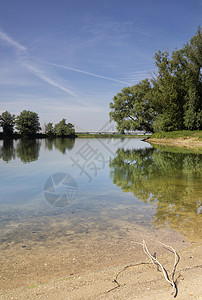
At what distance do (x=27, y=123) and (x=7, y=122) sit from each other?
9.37 meters

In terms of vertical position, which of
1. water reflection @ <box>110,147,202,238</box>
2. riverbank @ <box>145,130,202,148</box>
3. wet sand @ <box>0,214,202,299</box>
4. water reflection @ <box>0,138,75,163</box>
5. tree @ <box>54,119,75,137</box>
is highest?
tree @ <box>54,119,75,137</box>

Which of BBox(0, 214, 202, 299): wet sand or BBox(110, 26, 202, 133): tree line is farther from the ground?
BBox(110, 26, 202, 133): tree line

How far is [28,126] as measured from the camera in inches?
4552

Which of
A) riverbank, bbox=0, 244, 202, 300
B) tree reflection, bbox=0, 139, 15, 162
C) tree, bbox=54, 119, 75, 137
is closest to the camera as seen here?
riverbank, bbox=0, 244, 202, 300

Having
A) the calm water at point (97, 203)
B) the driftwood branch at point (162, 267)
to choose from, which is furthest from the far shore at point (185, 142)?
the driftwood branch at point (162, 267)

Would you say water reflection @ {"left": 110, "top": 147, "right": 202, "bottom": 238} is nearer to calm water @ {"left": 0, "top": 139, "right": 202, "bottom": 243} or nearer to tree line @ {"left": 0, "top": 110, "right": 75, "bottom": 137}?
calm water @ {"left": 0, "top": 139, "right": 202, "bottom": 243}

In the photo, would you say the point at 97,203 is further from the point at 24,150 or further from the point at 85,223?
the point at 24,150

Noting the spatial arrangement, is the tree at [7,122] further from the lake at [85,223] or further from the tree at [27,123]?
the lake at [85,223]

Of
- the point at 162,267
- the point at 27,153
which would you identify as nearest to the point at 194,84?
the point at 27,153

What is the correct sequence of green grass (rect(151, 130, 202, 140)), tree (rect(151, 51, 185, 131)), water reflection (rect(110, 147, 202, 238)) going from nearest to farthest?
1. water reflection (rect(110, 147, 202, 238))
2. green grass (rect(151, 130, 202, 140))
3. tree (rect(151, 51, 185, 131))

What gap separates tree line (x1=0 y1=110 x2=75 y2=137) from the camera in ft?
361

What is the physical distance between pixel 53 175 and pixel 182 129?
4730 cm

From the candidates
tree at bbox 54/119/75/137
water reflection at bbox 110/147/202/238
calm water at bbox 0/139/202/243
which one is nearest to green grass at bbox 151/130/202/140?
water reflection at bbox 110/147/202/238

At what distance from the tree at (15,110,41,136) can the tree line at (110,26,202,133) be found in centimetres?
5882
